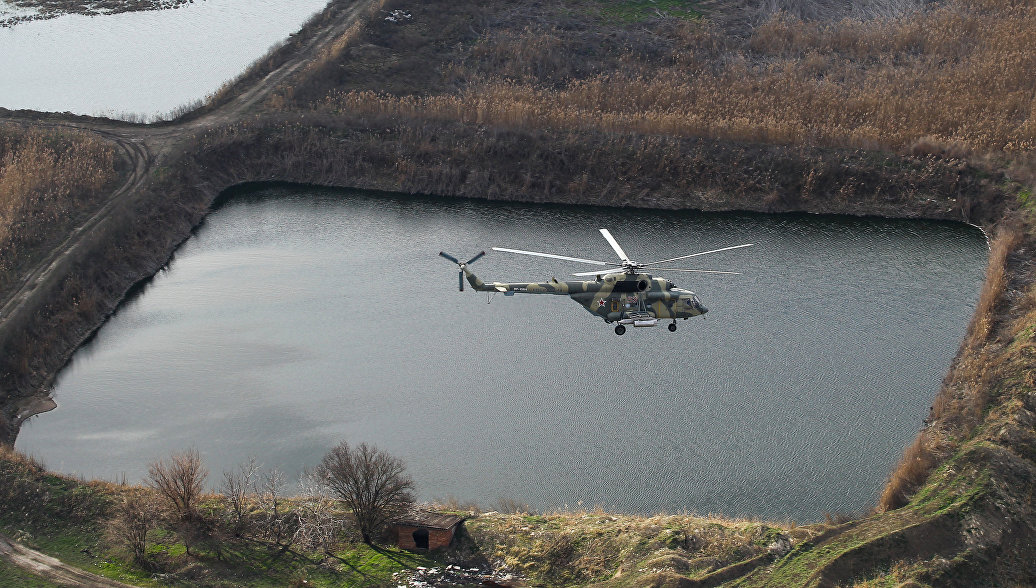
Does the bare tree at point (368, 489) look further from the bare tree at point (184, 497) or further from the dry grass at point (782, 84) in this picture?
the dry grass at point (782, 84)

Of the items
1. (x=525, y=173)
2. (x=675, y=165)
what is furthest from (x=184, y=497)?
(x=675, y=165)

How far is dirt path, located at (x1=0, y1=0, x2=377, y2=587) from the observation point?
34.8 meters

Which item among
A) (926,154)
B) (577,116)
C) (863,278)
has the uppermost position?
(577,116)

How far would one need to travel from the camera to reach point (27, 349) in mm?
49688

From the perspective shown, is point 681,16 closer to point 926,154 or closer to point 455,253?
point 926,154

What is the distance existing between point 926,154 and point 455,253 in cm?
3521

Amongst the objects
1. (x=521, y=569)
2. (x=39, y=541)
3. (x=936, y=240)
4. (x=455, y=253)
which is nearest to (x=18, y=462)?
(x=39, y=541)

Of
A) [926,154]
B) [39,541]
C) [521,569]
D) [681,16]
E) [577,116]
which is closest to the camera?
[521,569]

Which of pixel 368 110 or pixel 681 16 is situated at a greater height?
pixel 681 16

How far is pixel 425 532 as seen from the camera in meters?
35.1

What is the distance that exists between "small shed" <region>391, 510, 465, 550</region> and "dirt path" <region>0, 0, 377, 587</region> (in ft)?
31.9

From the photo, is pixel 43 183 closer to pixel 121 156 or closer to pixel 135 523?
pixel 121 156

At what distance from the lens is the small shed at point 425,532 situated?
34.8m

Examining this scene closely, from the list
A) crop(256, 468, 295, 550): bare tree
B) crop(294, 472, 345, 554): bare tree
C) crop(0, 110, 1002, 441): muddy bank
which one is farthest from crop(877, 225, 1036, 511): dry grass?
crop(256, 468, 295, 550): bare tree
